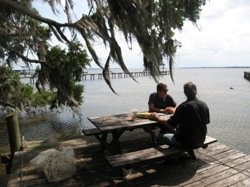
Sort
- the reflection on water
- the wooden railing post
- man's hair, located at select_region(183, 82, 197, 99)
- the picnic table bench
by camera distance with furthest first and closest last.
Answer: the reflection on water, the wooden railing post, man's hair, located at select_region(183, 82, 197, 99), the picnic table bench

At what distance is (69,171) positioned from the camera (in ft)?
15.5

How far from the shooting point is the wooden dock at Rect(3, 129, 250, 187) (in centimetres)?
443

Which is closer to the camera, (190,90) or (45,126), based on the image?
(190,90)

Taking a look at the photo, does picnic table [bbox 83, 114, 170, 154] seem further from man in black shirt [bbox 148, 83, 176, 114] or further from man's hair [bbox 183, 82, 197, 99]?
man's hair [bbox 183, 82, 197, 99]

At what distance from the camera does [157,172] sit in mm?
4832

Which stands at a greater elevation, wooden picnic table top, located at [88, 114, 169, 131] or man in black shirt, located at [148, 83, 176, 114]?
man in black shirt, located at [148, 83, 176, 114]

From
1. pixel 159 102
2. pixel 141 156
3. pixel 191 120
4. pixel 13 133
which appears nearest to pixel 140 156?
pixel 141 156

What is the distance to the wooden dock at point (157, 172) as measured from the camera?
14.5 ft

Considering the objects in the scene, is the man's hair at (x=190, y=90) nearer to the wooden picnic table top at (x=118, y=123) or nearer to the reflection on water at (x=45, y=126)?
the wooden picnic table top at (x=118, y=123)

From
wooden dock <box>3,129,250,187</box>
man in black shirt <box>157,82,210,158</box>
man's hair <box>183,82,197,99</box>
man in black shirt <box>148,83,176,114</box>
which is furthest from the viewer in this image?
man in black shirt <box>148,83,176,114</box>

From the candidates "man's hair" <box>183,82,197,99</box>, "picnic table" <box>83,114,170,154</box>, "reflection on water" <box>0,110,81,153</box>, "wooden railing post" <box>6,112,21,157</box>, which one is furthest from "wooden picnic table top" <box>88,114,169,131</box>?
"reflection on water" <box>0,110,81,153</box>

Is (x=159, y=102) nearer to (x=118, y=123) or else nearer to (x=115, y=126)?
(x=118, y=123)

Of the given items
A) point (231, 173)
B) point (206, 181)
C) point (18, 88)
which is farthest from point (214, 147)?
point (18, 88)

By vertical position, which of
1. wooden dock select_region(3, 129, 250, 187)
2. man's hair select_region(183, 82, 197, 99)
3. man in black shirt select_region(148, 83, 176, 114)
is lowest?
wooden dock select_region(3, 129, 250, 187)
